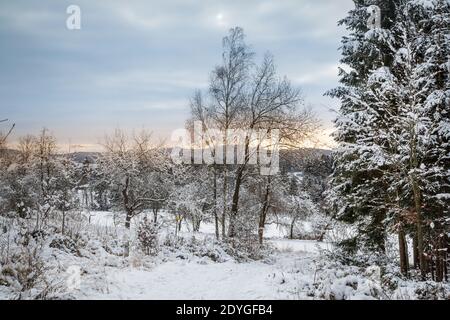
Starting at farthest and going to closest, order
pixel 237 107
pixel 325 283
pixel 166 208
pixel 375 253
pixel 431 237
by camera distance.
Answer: pixel 166 208
pixel 237 107
pixel 375 253
pixel 431 237
pixel 325 283

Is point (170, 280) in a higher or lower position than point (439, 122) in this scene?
lower

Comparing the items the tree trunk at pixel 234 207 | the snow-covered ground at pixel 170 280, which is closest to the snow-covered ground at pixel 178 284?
the snow-covered ground at pixel 170 280

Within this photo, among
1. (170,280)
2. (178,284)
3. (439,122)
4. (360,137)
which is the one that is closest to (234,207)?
(360,137)

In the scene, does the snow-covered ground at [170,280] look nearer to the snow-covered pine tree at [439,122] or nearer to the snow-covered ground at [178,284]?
the snow-covered ground at [178,284]

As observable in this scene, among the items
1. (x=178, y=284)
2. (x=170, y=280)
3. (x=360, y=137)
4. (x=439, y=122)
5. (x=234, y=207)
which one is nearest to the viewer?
(x=178, y=284)

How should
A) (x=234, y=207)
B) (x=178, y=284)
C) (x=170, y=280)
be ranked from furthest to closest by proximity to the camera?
(x=234, y=207) < (x=170, y=280) < (x=178, y=284)

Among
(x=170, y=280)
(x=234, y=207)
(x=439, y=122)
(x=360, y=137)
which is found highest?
(x=439, y=122)

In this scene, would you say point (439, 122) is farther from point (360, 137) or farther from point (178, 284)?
point (178, 284)

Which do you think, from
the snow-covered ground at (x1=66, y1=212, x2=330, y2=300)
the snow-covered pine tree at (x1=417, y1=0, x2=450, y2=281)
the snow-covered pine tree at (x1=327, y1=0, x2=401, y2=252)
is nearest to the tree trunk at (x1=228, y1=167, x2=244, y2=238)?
the snow-covered pine tree at (x1=327, y1=0, x2=401, y2=252)

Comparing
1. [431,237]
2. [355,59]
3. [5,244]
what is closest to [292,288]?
[431,237]

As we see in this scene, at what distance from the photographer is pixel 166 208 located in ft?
92.5

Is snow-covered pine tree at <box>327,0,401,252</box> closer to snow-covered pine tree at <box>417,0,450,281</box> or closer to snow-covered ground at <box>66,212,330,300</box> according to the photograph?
snow-covered pine tree at <box>417,0,450,281</box>
